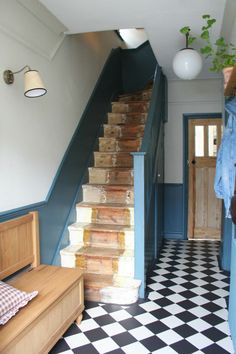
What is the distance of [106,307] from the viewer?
2.74 m

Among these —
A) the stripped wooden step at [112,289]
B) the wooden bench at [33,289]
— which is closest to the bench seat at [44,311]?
the wooden bench at [33,289]

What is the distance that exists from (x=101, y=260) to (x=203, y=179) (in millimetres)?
2635

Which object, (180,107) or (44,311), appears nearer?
(44,311)

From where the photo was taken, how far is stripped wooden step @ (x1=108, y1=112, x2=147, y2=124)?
188 inches

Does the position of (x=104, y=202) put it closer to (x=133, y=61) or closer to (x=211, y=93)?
(x=211, y=93)

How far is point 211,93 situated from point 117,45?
6.70ft

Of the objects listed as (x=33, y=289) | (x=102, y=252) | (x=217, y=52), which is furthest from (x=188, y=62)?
(x=33, y=289)

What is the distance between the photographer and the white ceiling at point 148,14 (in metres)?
2.47

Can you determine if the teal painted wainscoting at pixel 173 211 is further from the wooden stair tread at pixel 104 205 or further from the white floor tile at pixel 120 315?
the white floor tile at pixel 120 315

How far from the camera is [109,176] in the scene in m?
3.93

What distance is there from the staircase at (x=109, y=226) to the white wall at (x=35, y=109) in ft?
2.29

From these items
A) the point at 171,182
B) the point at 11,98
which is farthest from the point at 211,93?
the point at 11,98

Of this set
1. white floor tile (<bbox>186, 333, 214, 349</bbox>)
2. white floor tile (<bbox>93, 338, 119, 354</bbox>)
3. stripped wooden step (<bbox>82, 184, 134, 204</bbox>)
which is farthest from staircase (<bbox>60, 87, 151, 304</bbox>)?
white floor tile (<bbox>186, 333, 214, 349</bbox>)

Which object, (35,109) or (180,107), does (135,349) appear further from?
(180,107)
